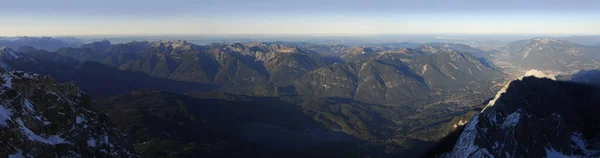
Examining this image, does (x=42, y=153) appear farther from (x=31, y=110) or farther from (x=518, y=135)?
(x=518, y=135)

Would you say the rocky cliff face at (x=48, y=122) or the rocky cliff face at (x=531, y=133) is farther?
the rocky cliff face at (x=531, y=133)

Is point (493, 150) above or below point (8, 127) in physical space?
below

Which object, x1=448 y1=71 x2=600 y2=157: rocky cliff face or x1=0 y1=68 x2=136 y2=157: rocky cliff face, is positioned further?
x1=448 y1=71 x2=600 y2=157: rocky cliff face

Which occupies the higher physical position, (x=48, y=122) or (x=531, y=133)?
(x=48, y=122)

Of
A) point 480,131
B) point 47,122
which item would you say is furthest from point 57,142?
point 480,131

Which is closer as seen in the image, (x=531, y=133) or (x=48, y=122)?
(x=48, y=122)

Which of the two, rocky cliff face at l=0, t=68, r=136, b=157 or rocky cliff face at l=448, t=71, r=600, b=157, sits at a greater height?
rocky cliff face at l=0, t=68, r=136, b=157

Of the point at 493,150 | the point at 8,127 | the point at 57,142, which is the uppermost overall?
the point at 8,127

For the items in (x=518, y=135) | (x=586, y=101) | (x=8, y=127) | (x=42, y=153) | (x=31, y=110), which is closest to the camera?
(x=8, y=127)
